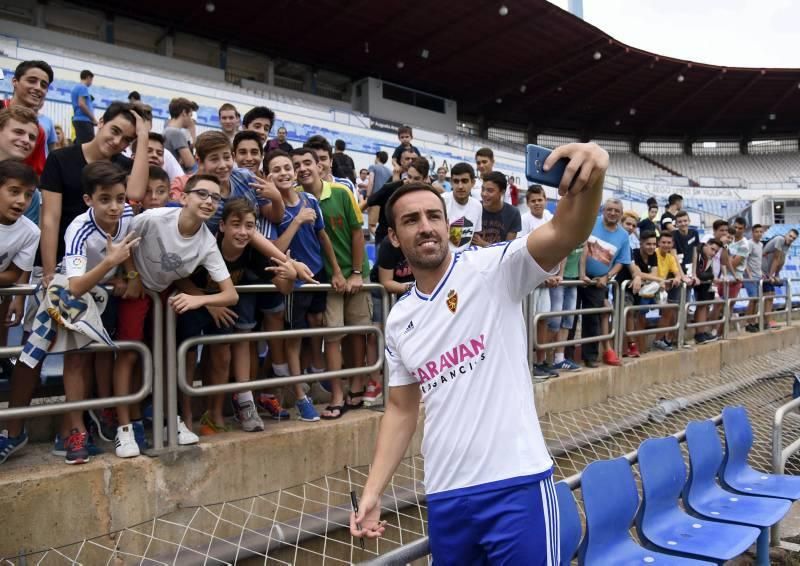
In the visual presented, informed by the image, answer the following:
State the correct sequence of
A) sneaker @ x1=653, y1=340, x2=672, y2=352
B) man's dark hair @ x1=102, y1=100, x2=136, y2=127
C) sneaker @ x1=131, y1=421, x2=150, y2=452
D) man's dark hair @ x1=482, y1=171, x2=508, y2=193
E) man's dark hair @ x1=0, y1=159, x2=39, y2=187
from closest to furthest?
man's dark hair @ x1=0, y1=159, x2=39, y2=187
sneaker @ x1=131, y1=421, x2=150, y2=452
man's dark hair @ x1=102, y1=100, x2=136, y2=127
man's dark hair @ x1=482, y1=171, x2=508, y2=193
sneaker @ x1=653, y1=340, x2=672, y2=352

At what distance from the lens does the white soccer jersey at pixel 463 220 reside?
4.64m

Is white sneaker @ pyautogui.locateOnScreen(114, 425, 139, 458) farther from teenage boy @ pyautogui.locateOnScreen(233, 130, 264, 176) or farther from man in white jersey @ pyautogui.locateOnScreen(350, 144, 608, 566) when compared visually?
teenage boy @ pyautogui.locateOnScreen(233, 130, 264, 176)

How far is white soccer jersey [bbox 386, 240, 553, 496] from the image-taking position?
1655mm

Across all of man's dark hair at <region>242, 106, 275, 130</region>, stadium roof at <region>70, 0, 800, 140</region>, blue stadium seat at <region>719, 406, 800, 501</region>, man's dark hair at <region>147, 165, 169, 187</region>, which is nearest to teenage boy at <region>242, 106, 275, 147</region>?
man's dark hair at <region>242, 106, 275, 130</region>

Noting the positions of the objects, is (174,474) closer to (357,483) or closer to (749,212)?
(357,483)

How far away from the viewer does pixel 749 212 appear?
29.2 m

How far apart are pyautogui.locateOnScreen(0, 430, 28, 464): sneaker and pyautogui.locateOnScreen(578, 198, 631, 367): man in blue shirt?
469 cm

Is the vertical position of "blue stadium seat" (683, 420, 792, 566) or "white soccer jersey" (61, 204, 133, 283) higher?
"white soccer jersey" (61, 204, 133, 283)

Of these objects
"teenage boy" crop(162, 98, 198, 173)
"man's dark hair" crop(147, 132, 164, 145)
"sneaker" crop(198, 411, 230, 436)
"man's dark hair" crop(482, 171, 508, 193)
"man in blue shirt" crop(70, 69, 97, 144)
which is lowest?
"sneaker" crop(198, 411, 230, 436)

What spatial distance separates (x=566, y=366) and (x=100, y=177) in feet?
14.3

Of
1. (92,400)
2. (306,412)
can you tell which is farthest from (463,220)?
(92,400)

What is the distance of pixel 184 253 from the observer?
2.96 metres

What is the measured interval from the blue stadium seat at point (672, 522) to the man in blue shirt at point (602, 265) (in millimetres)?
2330

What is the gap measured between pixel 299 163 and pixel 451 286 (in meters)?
2.50
